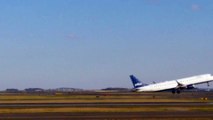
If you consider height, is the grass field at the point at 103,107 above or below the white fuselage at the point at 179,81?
below

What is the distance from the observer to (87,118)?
48.2 metres

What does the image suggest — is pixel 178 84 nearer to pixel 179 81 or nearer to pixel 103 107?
pixel 179 81

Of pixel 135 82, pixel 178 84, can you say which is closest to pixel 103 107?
pixel 178 84

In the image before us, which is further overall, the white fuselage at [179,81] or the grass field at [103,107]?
the white fuselage at [179,81]

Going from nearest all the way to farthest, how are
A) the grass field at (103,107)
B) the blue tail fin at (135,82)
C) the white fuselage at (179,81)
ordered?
the grass field at (103,107) < the white fuselage at (179,81) < the blue tail fin at (135,82)

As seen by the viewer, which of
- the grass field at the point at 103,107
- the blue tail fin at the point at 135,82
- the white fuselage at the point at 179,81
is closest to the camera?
the grass field at the point at 103,107

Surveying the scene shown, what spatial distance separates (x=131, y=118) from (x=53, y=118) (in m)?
8.19

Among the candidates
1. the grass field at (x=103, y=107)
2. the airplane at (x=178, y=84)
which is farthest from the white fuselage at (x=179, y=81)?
the grass field at (x=103, y=107)

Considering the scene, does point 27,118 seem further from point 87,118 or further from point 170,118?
point 170,118

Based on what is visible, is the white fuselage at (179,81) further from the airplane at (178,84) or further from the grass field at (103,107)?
the grass field at (103,107)

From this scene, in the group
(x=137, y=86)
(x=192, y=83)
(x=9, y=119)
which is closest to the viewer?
(x=9, y=119)

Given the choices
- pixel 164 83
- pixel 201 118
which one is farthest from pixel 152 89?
pixel 201 118

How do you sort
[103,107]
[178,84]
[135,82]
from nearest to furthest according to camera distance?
[103,107] < [178,84] < [135,82]

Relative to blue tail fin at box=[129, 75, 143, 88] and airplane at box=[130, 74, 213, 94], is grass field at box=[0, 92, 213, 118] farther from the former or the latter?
blue tail fin at box=[129, 75, 143, 88]
